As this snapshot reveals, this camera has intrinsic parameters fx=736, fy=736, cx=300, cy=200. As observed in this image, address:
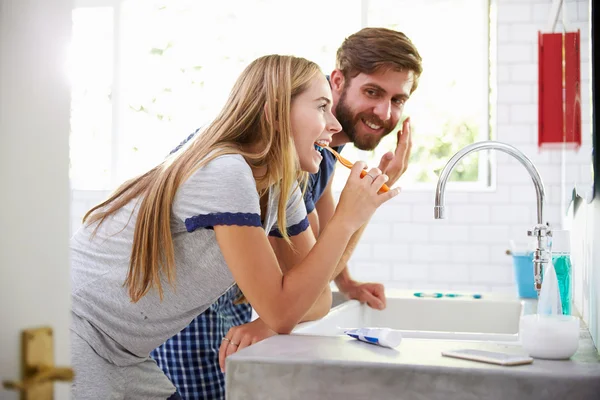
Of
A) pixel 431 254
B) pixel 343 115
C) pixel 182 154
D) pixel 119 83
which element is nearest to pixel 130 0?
pixel 119 83

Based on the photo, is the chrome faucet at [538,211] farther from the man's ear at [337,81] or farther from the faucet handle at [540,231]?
the man's ear at [337,81]

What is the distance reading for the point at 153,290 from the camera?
1338mm

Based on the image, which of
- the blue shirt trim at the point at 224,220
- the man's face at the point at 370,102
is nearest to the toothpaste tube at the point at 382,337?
the blue shirt trim at the point at 224,220

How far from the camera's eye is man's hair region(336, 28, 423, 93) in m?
2.03

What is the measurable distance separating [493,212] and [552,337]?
2.94 m

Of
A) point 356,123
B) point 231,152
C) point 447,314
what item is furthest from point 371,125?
point 231,152

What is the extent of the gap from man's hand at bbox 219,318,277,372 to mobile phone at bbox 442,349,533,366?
0.43 metres

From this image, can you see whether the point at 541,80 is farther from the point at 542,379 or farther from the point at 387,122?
the point at 542,379

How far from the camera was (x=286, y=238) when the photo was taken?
1500 millimetres

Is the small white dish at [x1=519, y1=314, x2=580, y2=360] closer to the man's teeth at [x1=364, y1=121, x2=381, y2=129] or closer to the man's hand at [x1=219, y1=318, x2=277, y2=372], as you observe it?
the man's hand at [x1=219, y1=318, x2=277, y2=372]

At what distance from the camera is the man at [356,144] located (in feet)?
5.73

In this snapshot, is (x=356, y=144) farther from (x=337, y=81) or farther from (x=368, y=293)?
(x=368, y=293)

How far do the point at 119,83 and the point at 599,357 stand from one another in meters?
3.77

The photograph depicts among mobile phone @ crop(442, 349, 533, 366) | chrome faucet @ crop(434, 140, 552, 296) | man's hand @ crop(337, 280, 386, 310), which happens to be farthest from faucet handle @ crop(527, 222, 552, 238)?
Answer: man's hand @ crop(337, 280, 386, 310)
